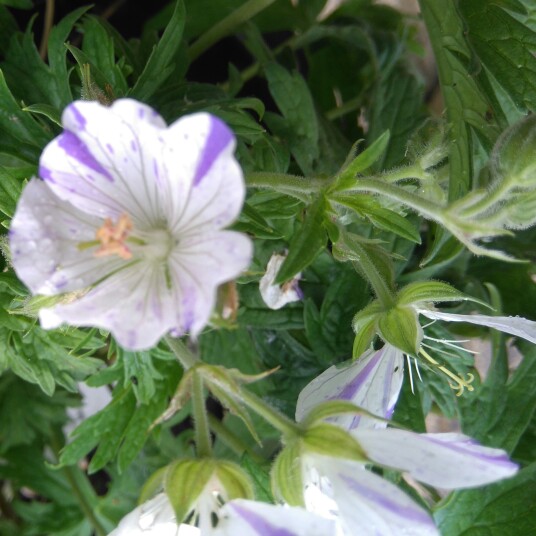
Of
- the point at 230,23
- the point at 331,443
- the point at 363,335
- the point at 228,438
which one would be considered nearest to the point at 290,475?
the point at 331,443

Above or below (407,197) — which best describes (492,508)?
below

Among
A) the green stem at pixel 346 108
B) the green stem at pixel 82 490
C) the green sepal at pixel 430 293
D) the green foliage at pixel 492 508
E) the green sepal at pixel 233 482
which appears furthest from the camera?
the green stem at pixel 82 490

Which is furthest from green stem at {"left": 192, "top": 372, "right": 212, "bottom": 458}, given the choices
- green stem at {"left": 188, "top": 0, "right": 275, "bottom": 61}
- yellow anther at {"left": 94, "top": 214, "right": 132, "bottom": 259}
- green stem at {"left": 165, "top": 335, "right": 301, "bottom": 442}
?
green stem at {"left": 188, "top": 0, "right": 275, "bottom": 61}

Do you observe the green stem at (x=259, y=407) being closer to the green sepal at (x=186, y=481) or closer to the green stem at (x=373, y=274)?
the green sepal at (x=186, y=481)

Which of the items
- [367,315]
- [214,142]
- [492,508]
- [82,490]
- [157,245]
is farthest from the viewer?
[82,490]

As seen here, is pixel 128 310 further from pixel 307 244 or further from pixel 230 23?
pixel 230 23

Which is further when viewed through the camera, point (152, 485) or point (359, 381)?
point (359, 381)

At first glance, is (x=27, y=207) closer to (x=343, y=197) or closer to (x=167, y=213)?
(x=167, y=213)

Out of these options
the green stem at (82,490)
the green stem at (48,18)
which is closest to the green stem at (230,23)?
the green stem at (48,18)
